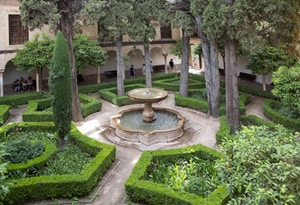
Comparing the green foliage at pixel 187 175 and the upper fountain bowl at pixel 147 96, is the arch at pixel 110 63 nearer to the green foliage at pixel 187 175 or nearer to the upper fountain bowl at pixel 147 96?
the upper fountain bowl at pixel 147 96

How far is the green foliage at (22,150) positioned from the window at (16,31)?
12.1 metres

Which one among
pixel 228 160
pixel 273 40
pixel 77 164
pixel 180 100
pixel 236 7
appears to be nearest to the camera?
pixel 228 160

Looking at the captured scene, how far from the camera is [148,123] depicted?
15.0 m

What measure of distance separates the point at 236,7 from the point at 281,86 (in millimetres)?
3929

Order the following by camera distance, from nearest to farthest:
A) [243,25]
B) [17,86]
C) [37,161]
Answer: [37,161] → [243,25] → [17,86]

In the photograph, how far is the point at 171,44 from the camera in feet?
93.5

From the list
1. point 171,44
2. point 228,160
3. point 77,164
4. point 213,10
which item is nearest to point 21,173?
point 77,164

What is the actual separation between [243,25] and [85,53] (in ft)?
36.6

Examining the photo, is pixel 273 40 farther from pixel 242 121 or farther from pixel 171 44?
pixel 171 44

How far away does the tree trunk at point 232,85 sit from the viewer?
43.1ft

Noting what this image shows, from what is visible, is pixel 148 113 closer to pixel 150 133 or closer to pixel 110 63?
pixel 150 133

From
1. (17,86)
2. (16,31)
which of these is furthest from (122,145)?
(17,86)

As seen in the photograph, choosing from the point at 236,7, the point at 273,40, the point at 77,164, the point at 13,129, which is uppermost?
the point at 236,7

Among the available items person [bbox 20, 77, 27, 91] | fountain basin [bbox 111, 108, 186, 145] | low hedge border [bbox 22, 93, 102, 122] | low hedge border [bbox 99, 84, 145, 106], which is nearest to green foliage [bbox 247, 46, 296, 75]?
fountain basin [bbox 111, 108, 186, 145]
